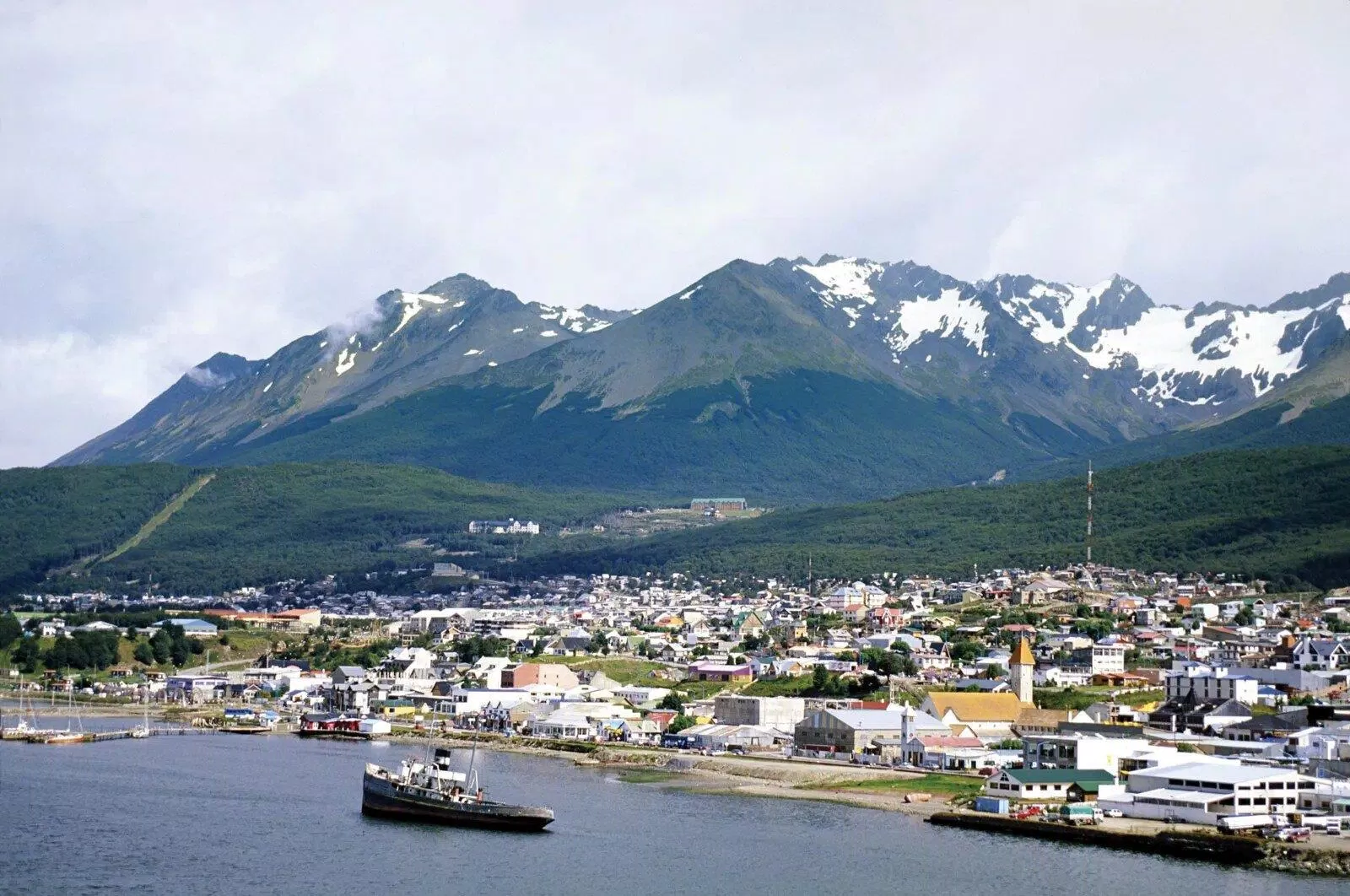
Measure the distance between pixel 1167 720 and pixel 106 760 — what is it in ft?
126

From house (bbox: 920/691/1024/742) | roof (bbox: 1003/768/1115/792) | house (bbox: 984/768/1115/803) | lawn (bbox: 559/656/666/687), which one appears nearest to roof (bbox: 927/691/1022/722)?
house (bbox: 920/691/1024/742)

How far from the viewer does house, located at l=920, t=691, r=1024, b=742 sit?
70.2 m

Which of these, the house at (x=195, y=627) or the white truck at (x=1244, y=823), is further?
the house at (x=195, y=627)

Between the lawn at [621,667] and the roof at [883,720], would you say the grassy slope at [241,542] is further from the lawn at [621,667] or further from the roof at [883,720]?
the roof at [883,720]

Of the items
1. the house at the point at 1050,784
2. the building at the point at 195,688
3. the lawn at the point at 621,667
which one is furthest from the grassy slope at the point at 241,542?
the house at the point at 1050,784

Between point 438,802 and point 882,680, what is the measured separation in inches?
1238

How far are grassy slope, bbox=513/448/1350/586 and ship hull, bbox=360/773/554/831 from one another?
70.3 metres

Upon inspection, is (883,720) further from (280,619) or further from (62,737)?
(280,619)

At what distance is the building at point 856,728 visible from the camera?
68.1 m

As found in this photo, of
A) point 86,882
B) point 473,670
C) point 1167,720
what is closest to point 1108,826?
point 1167,720

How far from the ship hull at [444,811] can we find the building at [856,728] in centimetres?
1724

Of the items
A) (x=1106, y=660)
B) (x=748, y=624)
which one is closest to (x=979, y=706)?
(x=1106, y=660)

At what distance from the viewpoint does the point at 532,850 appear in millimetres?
49250

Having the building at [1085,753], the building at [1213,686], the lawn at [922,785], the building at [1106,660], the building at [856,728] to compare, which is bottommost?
the lawn at [922,785]
